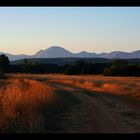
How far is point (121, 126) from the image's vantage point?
34.7 feet

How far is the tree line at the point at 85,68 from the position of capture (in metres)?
91.2

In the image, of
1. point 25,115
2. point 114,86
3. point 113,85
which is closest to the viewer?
point 25,115

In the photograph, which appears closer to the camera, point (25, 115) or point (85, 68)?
point (25, 115)

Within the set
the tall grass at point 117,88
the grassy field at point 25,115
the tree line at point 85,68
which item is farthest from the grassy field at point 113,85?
the tree line at point 85,68

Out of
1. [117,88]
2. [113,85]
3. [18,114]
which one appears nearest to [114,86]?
[113,85]

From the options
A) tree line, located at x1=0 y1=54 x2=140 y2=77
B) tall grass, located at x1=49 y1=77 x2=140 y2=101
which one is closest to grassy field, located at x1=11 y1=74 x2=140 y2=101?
tall grass, located at x1=49 y1=77 x2=140 y2=101

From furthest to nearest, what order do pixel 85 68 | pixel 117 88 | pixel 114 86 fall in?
pixel 85 68 → pixel 114 86 → pixel 117 88

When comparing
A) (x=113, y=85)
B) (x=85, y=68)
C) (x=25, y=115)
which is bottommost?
(x=85, y=68)

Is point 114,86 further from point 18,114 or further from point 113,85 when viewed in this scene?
point 18,114

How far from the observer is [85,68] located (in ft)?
361

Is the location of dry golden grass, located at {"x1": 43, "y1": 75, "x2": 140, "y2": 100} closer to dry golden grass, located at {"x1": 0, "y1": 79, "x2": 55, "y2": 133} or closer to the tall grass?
the tall grass

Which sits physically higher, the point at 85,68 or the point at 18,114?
the point at 18,114

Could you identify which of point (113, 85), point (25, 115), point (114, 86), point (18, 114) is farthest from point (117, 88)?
point (18, 114)
